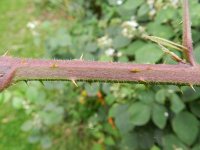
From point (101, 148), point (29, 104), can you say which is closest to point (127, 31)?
point (101, 148)

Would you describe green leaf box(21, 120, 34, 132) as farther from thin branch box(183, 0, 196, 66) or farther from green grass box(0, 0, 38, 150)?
thin branch box(183, 0, 196, 66)

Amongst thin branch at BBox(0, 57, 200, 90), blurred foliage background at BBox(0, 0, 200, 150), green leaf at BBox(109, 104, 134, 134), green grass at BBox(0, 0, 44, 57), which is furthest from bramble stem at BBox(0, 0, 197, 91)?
green grass at BBox(0, 0, 44, 57)

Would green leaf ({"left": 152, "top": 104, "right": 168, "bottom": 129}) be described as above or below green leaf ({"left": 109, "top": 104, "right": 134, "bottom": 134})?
below

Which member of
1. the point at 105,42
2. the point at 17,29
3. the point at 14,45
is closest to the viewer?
the point at 105,42

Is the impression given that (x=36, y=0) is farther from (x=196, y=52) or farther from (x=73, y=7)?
(x=196, y=52)

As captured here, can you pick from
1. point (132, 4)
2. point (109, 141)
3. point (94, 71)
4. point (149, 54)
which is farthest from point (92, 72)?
point (109, 141)

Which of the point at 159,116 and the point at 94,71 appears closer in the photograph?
the point at 94,71

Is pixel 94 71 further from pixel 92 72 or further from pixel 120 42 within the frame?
pixel 120 42
